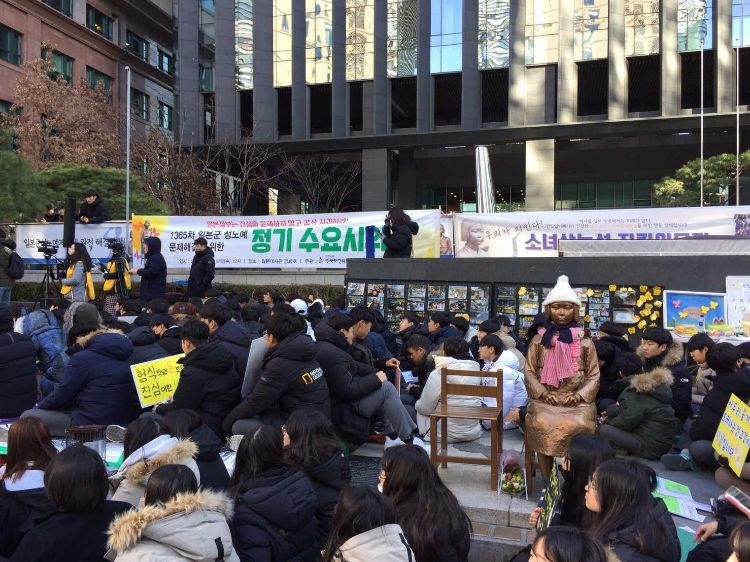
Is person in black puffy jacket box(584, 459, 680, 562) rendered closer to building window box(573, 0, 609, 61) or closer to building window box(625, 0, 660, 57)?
building window box(573, 0, 609, 61)

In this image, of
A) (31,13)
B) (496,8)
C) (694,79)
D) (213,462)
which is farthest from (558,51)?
(213,462)

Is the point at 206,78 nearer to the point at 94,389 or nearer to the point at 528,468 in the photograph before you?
the point at 94,389

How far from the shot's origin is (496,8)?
1222 inches

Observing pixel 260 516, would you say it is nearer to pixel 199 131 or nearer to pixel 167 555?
pixel 167 555

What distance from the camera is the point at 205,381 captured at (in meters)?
5.80

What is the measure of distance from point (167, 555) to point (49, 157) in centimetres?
2854

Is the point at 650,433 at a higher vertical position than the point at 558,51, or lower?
lower

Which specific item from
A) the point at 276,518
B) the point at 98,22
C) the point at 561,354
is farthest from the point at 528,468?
the point at 98,22

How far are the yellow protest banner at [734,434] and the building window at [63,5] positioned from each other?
42.3m

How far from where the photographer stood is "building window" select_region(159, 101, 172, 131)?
4704cm

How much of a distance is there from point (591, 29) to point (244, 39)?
17338 millimetres

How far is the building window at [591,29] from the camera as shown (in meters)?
29.9

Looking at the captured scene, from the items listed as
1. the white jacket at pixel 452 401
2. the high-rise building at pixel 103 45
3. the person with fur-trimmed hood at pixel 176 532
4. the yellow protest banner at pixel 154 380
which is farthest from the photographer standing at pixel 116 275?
the high-rise building at pixel 103 45

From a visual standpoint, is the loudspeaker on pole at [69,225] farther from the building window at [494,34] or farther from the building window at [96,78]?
the building window at [96,78]
